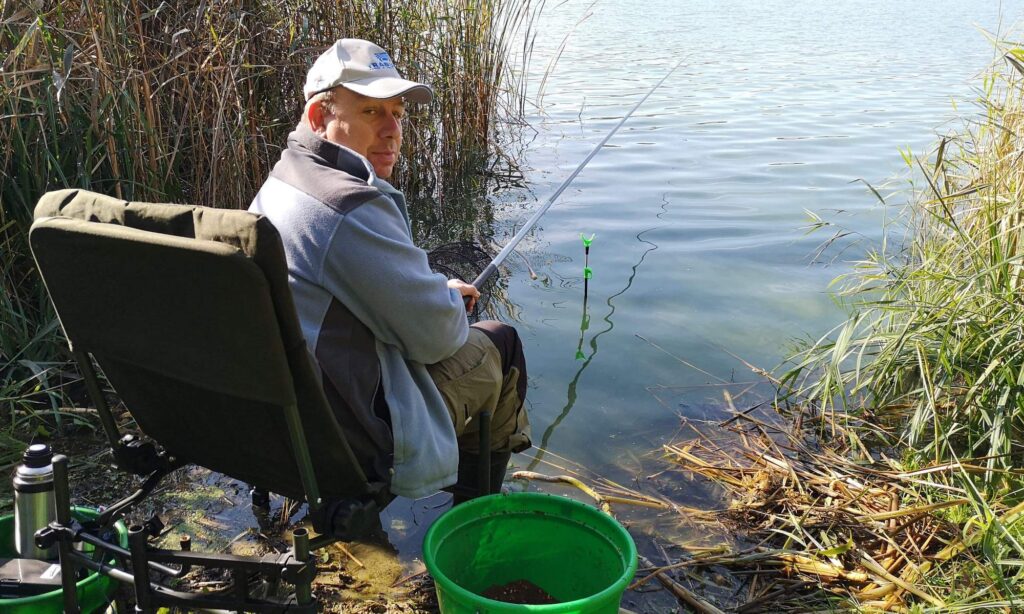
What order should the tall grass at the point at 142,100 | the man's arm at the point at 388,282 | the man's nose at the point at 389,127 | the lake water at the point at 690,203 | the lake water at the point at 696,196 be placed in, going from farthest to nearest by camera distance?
the lake water at the point at 696,196 → the lake water at the point at 690,203 → the tall grass at the point at 142,100 → the man's nose at the point at 389,127 → the man's arm at the point at 388,282

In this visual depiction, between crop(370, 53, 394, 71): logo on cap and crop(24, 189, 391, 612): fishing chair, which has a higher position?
crop(370, 53, 394, 71): logo on cap

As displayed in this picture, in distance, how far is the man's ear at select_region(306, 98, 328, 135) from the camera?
7.13ft

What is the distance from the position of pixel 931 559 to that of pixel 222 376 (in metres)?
1.90

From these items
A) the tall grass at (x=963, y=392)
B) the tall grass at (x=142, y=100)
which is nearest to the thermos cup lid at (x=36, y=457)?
the tall grass at (x=142, y=100)

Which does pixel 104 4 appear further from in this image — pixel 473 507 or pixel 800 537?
pixel 800 537

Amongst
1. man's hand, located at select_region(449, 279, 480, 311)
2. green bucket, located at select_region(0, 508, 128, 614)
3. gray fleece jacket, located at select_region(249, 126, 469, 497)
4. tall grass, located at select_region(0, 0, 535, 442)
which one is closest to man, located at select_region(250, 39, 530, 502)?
gray fleece jacket, located at select_region(249, 126, 469, 497)

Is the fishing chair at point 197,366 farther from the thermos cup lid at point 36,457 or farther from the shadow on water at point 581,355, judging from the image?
the shadow on water at point 581,355

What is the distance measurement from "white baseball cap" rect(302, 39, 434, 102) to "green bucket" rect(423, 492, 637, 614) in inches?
38.4

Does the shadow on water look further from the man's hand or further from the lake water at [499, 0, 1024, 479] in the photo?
the man's hand

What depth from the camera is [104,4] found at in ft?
11.1

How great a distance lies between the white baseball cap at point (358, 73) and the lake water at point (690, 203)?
1327 millimetres

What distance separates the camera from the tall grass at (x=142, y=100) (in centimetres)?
320

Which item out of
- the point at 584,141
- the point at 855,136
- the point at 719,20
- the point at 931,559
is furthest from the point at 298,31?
the point at 719,20

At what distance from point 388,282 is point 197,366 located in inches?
17.0
